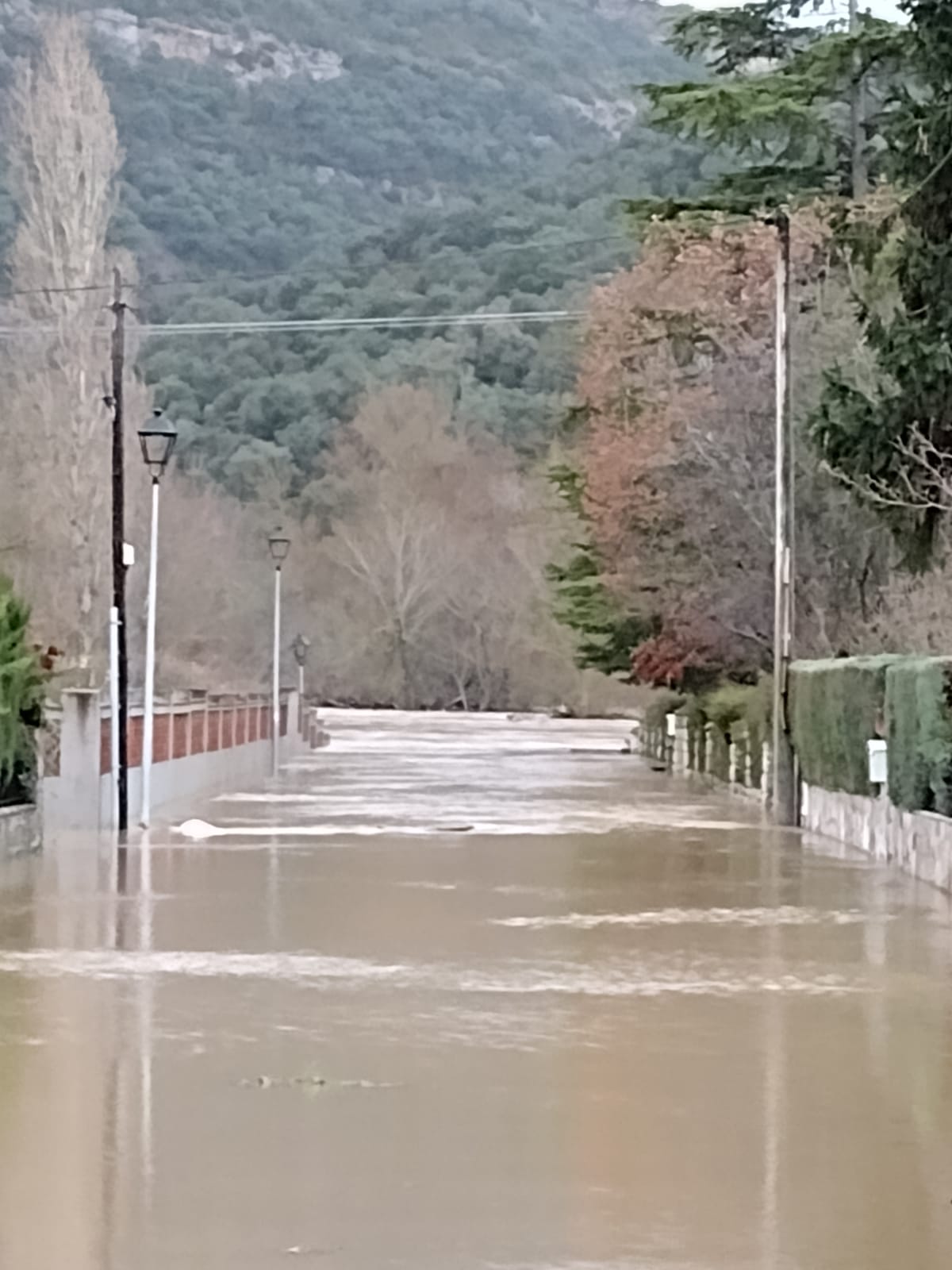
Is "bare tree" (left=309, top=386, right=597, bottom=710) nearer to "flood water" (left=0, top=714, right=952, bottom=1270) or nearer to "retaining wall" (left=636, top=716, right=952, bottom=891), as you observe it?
"retaining wall" (left=636, top=716, right=952, bottom=891)

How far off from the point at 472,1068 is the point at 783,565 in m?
19.8

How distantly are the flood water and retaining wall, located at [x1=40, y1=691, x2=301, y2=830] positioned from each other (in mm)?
4968

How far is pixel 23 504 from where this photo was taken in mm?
52375

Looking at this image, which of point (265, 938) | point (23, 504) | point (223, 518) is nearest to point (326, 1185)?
point (265, 938)

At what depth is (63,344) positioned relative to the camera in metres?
53.7

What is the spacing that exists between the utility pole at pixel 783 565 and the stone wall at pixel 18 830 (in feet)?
33.5

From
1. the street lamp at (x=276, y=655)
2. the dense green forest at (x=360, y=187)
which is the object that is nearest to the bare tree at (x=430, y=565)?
the dense green forest at (x=360, y=187)

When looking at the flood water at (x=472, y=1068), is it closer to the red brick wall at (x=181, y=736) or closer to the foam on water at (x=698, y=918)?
the foam on water at (x=698, y=918)

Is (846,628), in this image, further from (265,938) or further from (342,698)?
(342,698)

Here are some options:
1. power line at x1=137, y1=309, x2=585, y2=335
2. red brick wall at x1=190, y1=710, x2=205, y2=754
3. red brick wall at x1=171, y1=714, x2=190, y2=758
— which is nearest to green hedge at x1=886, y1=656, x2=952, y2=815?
red brick wall at x1=171, y1=714, x2=190, y2=758

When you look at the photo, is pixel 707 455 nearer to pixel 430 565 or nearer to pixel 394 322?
pixel 394 322

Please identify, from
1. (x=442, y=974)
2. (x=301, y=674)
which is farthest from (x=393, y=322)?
(x=442, y=974)

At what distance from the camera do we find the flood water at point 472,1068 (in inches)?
303

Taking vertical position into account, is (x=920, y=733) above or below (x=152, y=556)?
below
